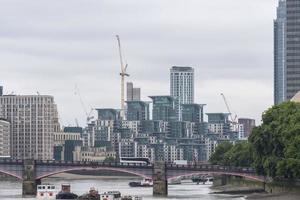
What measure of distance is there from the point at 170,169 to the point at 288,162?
122 feet

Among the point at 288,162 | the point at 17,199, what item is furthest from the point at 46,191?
the point at 288,162

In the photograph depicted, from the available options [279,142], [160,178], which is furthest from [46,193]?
[279,142]

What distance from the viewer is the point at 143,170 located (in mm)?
199750

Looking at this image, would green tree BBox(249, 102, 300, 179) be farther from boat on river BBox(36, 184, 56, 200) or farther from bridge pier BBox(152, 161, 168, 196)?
boat on river BBox(36, 184, 56, 200)

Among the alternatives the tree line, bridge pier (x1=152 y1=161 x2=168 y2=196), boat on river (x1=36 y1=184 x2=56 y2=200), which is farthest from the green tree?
boat on river (x1=36 y1=184 x2=56 y2=200)

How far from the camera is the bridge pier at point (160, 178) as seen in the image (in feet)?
633

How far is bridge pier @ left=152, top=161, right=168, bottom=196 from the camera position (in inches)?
7598

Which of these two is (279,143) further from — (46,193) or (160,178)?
(46,193)

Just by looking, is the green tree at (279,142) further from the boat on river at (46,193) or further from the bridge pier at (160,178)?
the boat on river at (46,193)

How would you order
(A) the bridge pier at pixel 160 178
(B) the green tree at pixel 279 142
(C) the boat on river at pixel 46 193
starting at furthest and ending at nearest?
(A) the bridge pier at pixel 160 178, (C) the boat on river at pixel 46 193, (B) the green tree at pixel 279 142

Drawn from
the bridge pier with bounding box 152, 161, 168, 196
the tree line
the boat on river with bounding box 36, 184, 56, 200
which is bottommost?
the boat on river with bounding box 36, 184, 56, 200

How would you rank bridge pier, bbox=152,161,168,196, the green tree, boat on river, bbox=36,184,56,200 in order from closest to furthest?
the green tree
boat on river, bbox=36,184,56,200
bridge pier, bbox=152,161,168,196

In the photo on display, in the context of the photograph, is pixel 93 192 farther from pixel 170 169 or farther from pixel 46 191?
A: pixel 170 169

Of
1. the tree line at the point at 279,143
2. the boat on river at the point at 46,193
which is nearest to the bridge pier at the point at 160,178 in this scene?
the tree line at the point at 279,143
